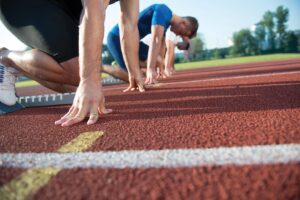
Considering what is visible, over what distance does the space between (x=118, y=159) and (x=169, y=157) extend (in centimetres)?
18

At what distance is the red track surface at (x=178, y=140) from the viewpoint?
31.7 inches

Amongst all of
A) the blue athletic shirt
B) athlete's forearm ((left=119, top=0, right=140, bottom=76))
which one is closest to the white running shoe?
athlete's forearm ((left=119, top=0, right=140, bottom=76))

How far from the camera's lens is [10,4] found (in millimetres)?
2791

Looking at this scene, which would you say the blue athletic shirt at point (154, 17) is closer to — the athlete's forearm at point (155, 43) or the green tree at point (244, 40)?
the athlete's forearm at point (155, 43)

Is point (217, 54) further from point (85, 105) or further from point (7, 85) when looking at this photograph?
point (85, 105)

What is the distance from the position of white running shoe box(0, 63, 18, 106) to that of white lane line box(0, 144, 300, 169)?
1542 millimetres

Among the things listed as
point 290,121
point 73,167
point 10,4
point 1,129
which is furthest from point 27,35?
point 290,121

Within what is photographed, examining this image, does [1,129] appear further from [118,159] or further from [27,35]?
[27,35]

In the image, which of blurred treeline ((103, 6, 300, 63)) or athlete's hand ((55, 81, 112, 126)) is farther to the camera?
blurred treeline ((103, 6, 300, 63))

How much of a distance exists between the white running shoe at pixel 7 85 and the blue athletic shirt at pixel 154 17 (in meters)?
2.91

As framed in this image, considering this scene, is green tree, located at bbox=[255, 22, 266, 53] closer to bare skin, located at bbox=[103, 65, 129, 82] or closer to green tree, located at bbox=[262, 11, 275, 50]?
green tree, located at bbox=[262, 11, 275, 50]

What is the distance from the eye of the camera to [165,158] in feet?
3.38

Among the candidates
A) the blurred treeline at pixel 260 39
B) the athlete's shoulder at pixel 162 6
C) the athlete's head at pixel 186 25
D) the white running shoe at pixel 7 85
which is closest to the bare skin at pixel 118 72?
the athlete's shoulder at pixel 162 6

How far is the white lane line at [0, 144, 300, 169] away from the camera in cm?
96
